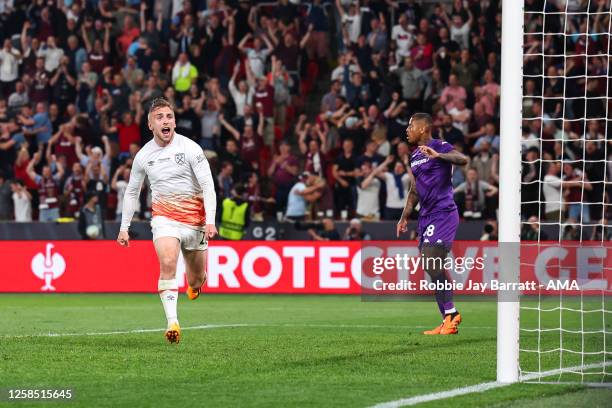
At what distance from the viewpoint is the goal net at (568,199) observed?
1483 centimetres

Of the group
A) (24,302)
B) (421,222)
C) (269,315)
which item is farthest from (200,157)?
(24,302)

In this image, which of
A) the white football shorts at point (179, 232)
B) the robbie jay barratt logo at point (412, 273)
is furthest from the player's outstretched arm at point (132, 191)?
the robbie jay barratt logo at point (412, 273)

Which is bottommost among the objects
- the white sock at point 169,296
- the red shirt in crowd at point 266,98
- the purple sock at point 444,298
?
the purple sock at point 444,298

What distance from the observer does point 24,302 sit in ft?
64.1

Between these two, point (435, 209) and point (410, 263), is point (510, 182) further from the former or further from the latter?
point (410, 263)

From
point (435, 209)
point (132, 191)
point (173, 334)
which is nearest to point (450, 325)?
point (435, 209)

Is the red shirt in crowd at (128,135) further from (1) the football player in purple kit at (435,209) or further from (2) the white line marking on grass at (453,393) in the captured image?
(2) the white line marking on grass at (453,393)

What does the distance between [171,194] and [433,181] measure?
2.96 m

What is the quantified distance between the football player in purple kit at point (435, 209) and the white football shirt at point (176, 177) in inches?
96.4

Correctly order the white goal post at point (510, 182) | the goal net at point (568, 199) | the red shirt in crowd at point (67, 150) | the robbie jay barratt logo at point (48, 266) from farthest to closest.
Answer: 1. the red shirt in crowd at point (67, 150)
2. the robbie jay barratt logo at point (48, 266)
3. the goal net at point (568, 199)
4. the white goal post at point (510, 182)

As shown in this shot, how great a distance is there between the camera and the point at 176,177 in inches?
470

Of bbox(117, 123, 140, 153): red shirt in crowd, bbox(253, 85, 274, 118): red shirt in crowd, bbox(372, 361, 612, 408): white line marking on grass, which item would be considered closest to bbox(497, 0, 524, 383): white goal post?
bbox(372, 361, 612, 408): white line marking on grass

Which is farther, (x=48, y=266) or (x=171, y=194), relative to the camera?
(x=48, y=266)

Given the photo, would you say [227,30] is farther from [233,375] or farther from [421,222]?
[233,375]
